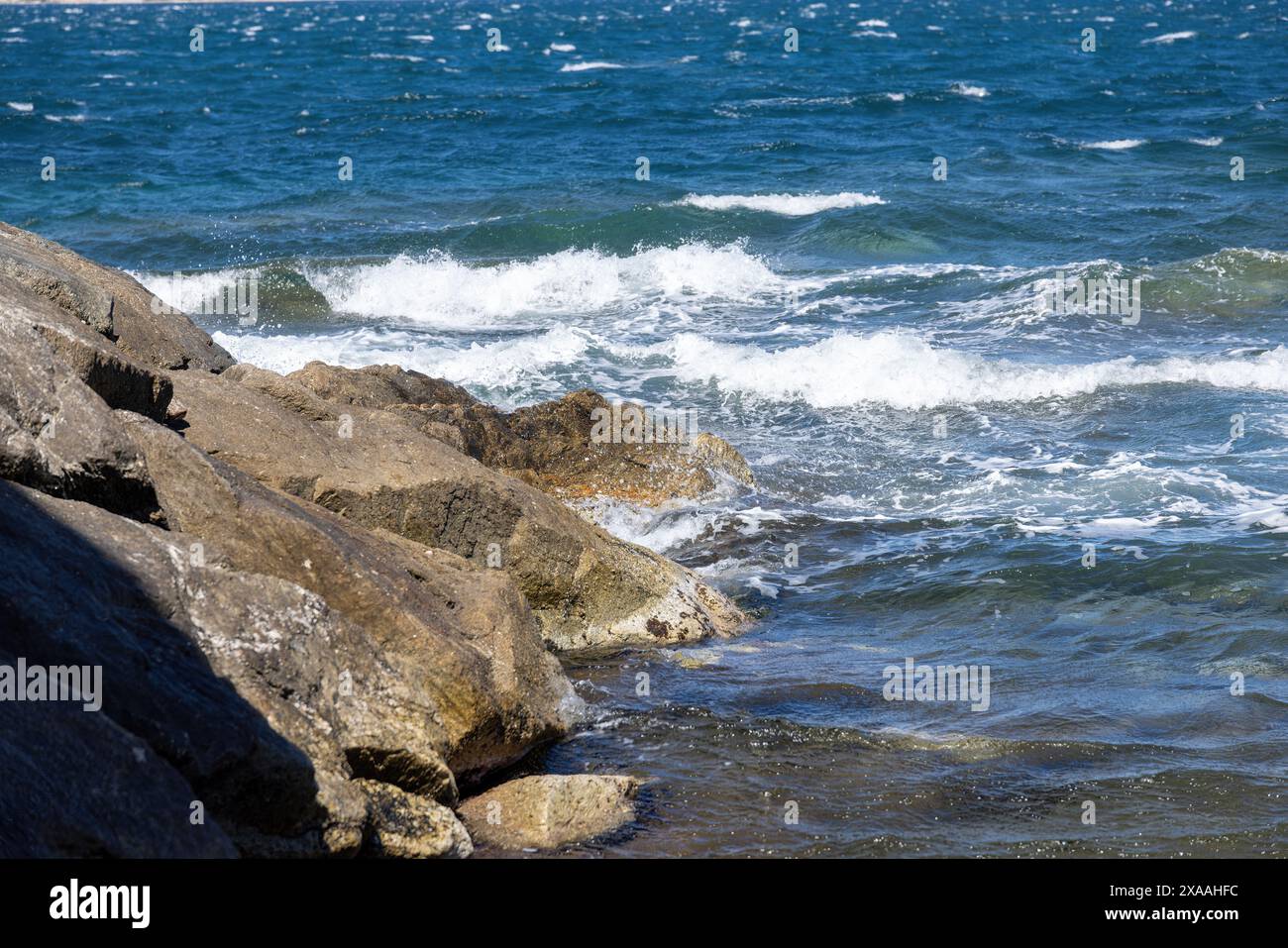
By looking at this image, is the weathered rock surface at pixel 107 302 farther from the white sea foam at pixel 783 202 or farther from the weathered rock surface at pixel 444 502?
the white sea foam at pixel 783 202

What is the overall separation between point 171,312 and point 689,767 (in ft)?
16.1

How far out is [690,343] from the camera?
53.2 feet

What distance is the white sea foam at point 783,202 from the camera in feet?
80.6

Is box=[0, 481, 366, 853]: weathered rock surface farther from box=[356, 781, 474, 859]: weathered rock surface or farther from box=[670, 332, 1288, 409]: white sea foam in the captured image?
box=[670, 332, 1288, 409]: white sea foam

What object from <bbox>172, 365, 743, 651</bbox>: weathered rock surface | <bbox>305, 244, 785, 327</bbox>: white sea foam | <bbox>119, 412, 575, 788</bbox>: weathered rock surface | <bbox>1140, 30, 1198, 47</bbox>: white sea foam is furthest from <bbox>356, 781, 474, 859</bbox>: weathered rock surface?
<bbox>1140, 30, 1198, 47</bbox>: white sea foam

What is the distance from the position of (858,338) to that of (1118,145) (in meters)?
16.4

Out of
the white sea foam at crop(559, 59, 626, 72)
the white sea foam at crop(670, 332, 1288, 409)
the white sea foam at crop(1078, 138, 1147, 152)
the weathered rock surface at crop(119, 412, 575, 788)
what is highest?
the white sea foam at crop(559, 59, 626, 72)

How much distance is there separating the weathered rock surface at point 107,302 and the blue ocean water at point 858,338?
10.5 ft

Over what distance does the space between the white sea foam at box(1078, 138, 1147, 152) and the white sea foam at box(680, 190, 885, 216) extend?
22.6ft

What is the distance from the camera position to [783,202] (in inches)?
987

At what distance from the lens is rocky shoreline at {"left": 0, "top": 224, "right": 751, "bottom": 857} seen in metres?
A: 4.20

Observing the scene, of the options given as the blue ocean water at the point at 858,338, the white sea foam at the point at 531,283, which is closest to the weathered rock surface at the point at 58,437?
the blue ocean water at the point at 858,338
